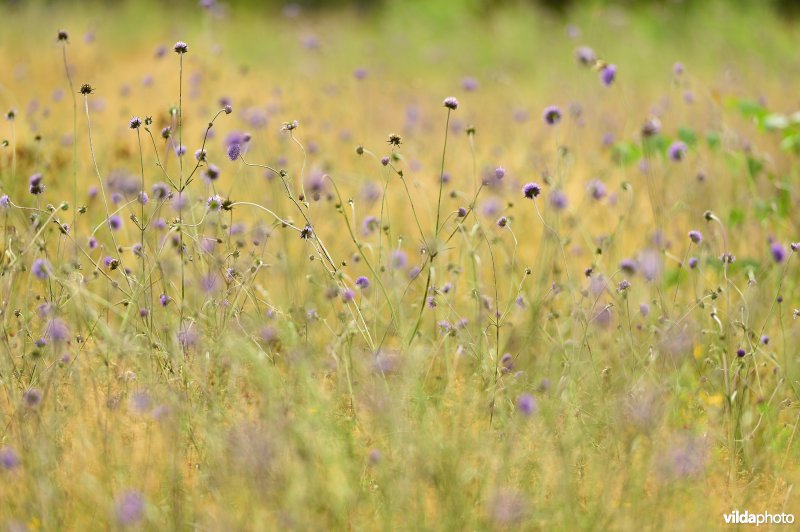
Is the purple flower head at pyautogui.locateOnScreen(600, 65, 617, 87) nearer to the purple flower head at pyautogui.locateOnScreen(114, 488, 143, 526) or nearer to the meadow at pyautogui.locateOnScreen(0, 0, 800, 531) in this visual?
the meadow at pyautogui.locateOnScreen(0, 0, 800, 531)

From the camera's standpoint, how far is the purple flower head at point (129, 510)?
5.14 ft

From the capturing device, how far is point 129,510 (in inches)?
61.7

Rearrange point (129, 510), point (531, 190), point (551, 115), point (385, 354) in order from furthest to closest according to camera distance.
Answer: point (551, 115) < point (531, 190) < point (385, 354) < point (129, 510)

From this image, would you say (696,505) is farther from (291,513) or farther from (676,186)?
(676,186)

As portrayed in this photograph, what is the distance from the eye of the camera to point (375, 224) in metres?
2.83

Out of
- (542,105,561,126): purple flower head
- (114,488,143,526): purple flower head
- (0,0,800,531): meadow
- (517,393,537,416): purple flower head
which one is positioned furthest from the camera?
(542,105,561,126): purple flower head

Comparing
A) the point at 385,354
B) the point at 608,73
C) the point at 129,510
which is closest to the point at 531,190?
the point at 385,354

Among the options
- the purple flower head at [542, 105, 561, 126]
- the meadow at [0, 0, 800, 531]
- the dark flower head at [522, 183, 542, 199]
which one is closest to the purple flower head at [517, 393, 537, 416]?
the meadow at [0, 0, 800, 531]

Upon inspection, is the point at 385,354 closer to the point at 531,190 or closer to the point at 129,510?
the point at 531,190

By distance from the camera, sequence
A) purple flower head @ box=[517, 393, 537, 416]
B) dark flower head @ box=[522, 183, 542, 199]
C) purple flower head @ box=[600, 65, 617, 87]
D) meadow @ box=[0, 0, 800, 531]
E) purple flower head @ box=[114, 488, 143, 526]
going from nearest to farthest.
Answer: purple flower head @ box=[114, 488, 143, 526]
meadow @ box=[0, 0, 800, 531]
purple flower head @ box=[517, 393, 537, 416]
dark flower head @ box=[522, 183, 542, 199]
purple flower head @ box=[600, 65, 617, 87]

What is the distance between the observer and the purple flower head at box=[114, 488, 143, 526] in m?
1.57

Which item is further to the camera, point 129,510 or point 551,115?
point 551,115

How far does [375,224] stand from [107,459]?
1.27 metres

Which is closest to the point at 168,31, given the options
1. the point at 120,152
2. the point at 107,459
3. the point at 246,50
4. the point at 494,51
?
the point at 246,50
